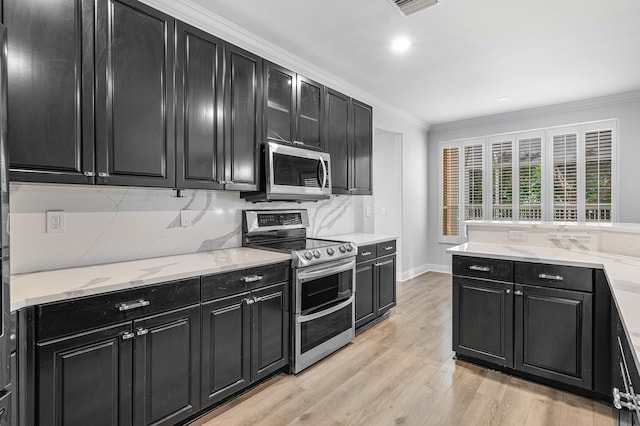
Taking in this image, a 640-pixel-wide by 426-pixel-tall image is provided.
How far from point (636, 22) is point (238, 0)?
319 cm

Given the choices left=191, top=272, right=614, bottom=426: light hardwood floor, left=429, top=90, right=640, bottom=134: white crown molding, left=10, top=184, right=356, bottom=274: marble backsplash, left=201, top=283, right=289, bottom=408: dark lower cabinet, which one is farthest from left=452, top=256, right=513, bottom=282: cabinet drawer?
left=429, top=90, right=640, bottom=134: white crown molding

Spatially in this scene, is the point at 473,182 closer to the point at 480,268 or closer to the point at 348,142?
the point at 348,142

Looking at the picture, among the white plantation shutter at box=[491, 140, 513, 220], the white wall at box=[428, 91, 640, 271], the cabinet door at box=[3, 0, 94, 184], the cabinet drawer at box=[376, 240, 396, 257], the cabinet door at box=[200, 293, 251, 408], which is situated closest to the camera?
the cabinet door at box=[3, 0, 94, 184]

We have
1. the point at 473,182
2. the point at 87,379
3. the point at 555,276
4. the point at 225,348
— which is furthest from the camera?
the point at 473,182

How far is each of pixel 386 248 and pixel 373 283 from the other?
433 millimetres

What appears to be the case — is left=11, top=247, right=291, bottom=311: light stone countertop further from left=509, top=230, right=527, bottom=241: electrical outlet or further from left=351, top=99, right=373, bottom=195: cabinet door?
left=509, top=230, right=527, bottom=241: electrical outlet

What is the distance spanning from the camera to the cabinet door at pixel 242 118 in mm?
2438

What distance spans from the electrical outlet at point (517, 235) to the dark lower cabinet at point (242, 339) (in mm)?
2108

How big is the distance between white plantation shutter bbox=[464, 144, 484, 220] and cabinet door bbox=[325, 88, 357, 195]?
3.19 m

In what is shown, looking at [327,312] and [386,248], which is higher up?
[386,248]

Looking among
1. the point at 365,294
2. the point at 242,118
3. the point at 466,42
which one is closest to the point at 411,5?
the point at 466,42

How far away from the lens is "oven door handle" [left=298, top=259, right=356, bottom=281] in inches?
100

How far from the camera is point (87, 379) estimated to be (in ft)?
5.03

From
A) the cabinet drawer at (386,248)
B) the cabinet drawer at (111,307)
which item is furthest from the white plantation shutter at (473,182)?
the cabinet drawer at (111,307)
